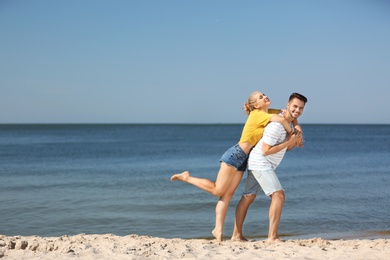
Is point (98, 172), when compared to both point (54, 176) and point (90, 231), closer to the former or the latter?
point (54, 176)

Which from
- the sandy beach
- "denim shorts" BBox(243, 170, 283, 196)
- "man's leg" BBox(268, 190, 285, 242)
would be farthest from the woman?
the sandy beach

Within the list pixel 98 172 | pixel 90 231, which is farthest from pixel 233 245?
pixel 98 172

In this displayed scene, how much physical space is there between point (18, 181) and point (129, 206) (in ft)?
16.9

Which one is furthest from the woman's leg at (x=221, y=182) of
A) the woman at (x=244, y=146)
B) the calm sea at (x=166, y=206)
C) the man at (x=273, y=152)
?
the calm sea at (x=166, y=206)

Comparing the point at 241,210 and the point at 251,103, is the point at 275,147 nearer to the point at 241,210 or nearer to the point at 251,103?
the point at 251,103

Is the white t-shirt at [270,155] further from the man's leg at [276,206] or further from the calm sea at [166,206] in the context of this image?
the calm sea at [166,206]

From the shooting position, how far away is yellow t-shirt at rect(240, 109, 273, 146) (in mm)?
5332

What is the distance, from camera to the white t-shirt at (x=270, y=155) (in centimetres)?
520

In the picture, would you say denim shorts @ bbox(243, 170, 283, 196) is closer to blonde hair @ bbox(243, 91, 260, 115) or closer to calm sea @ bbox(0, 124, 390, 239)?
blonde hair @ bbox(243, 91, 260, 115)

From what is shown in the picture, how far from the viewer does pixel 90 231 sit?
285 inches

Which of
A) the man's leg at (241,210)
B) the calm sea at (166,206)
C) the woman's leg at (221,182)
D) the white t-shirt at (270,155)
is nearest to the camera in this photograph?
the white t-shirt at (270,155)

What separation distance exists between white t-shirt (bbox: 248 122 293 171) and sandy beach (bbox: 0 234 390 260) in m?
0.89

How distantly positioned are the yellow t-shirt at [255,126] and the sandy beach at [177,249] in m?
1.20

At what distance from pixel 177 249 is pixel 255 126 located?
1.60 metres
